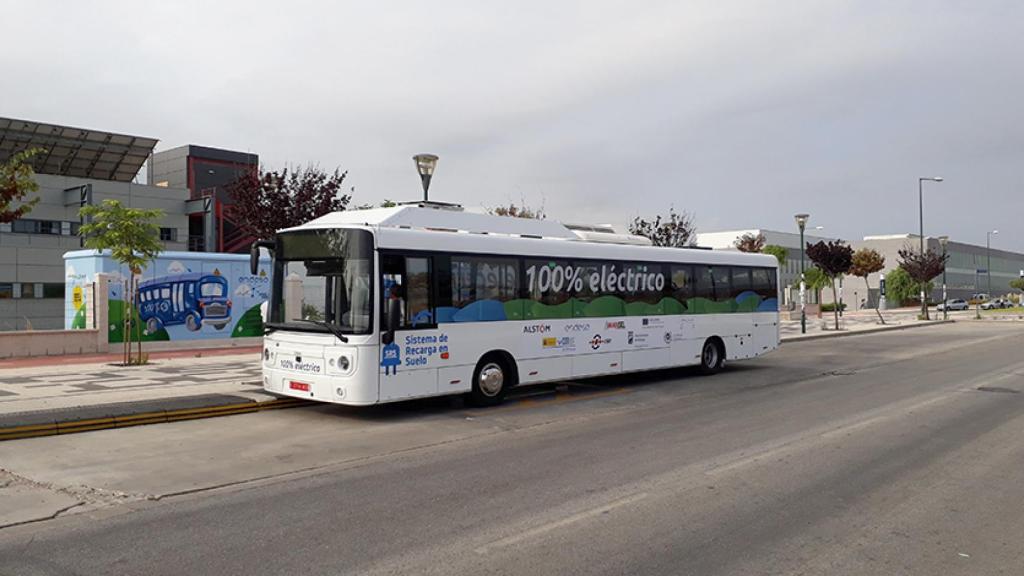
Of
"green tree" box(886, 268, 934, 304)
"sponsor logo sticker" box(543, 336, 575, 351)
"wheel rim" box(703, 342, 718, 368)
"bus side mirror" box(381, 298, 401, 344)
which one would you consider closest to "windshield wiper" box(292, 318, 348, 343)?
Result: "bus side mirror" box(381, 298, 401, 344)

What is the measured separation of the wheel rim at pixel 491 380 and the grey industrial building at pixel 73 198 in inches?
1145

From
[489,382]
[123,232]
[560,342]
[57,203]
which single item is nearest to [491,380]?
[489,382]

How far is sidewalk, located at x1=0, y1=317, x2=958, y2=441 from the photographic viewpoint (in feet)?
36.3

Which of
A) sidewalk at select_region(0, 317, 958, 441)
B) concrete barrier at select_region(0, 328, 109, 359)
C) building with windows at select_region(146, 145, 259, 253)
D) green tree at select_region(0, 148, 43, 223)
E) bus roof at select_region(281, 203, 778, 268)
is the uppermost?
building with windows at select_region(146, 145, 259, 253)

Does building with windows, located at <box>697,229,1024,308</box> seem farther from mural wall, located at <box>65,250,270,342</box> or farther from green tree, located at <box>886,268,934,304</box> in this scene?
mural wall, located at <box>65,250,270,342</box>

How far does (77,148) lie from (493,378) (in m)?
39.6

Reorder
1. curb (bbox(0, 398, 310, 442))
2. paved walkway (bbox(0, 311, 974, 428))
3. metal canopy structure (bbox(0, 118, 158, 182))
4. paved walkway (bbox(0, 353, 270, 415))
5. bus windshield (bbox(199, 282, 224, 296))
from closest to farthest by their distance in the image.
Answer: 1. curb (bbox(0, 398, 310, 442))
2. paved walkway (bbox(0, 311, 974, 428))
3. paved walkway (bbox(0, 353, 270, 415))
4. bus windshield (bbox(199, 282, 224, 296))
5. metal canopy structure (bbox(0, 118, 158, 182))

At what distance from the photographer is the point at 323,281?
11.8 m

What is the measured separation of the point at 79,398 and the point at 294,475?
6885mm

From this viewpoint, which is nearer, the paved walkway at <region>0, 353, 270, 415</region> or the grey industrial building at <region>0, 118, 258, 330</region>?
the paved walkway at <region>0, 353, 270, 415</region>

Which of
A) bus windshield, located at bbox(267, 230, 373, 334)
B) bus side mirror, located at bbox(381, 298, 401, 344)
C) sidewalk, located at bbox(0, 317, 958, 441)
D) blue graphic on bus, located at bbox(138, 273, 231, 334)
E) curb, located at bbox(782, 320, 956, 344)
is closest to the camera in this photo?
sidewalk, located at bbox(0, 317, 958, 441)

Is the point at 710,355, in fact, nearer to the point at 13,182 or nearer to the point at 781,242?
the point at 13,182

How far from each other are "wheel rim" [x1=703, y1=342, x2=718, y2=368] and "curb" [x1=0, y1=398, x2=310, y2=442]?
373 inches

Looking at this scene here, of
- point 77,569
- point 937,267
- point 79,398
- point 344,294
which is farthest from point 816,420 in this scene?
point 937,267
